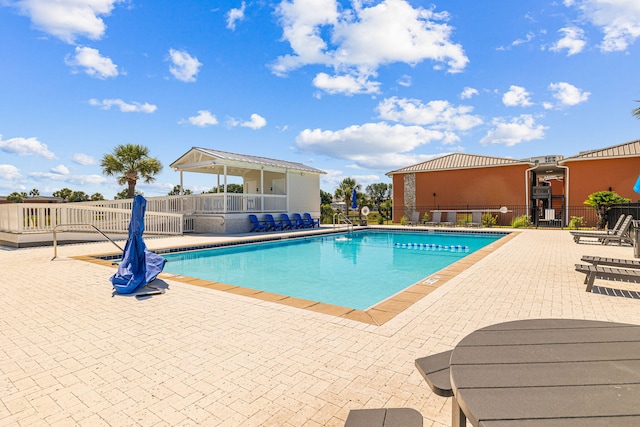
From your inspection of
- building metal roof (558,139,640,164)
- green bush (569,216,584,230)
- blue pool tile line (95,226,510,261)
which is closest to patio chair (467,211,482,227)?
blue pool tile line (95,226,510,261)

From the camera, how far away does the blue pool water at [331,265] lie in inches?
262

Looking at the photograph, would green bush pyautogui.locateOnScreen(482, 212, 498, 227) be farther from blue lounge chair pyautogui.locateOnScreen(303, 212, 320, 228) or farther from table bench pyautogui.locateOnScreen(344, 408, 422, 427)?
table bench pyautogui.locateOnScreen(344, 408, 422, 427)

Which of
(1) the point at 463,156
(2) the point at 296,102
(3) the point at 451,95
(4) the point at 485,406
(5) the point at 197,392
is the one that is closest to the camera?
(4) the point at 485,406

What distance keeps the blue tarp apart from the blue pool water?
6.75 ft

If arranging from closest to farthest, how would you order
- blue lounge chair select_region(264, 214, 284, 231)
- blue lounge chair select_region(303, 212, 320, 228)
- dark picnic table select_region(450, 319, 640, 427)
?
dark picnic table select_region(450, 319, 640, 427) < blue lounge chair select_region(264, 214, 284, 231) < blue lounge chair select_region(303, 212, 320, 228)

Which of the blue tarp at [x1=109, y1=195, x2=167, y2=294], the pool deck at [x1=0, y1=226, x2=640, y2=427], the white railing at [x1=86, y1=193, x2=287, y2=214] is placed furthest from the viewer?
the white railing at [x1=86, y1=193, x2=287, y2=214]

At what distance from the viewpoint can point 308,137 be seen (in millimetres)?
24875

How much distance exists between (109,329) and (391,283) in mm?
5409

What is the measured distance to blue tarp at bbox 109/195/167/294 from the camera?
201 inches

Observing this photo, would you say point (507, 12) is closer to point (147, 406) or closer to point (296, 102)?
point (296, 102)

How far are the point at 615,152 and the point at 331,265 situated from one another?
18939 mm

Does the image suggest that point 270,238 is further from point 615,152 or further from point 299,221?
point 615,152

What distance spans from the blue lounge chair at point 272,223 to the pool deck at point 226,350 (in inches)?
446

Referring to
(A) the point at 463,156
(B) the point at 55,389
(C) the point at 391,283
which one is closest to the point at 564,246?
(C) the point at 391,283
